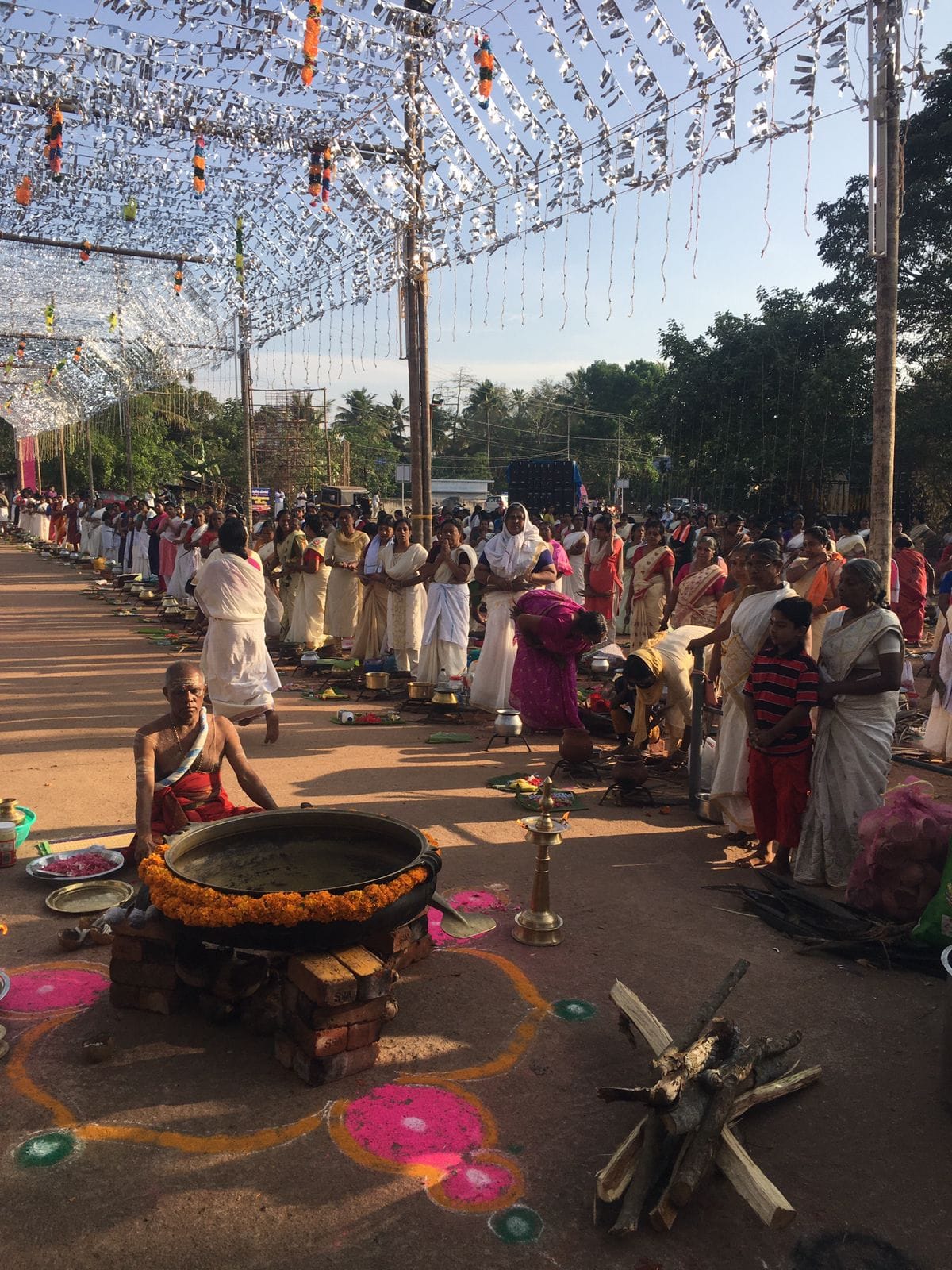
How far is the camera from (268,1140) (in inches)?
116

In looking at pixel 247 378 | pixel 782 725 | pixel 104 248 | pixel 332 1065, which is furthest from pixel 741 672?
pixel 104 248

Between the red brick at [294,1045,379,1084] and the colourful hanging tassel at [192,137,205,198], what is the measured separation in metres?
10.7

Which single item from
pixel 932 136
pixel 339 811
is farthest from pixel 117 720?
pixel 932 136

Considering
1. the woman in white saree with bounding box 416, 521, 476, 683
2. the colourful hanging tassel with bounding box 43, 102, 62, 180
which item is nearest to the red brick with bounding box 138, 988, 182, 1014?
the woman in white saree with bounding box 416, 521, 476, 683

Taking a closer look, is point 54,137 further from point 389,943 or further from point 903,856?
point 903,856

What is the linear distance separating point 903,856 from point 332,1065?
2828 mm

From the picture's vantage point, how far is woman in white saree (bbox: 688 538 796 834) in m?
5.61

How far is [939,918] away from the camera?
4.24m

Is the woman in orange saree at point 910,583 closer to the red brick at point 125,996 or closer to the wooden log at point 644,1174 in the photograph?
the wooden log at point 644,1174

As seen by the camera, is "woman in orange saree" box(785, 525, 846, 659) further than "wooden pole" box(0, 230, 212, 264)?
No

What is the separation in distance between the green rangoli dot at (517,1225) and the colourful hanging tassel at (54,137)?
1084cm

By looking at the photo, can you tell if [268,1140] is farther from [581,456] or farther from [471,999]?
[581,456]

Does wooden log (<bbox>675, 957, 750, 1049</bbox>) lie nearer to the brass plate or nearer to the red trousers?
the red trousers

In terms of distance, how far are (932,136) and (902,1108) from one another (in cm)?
2326
